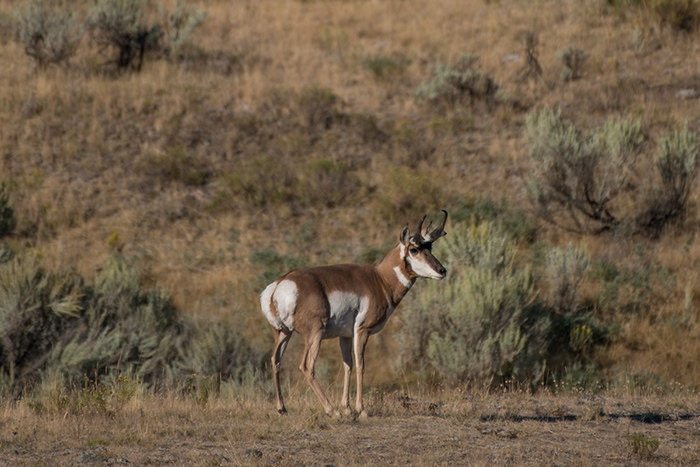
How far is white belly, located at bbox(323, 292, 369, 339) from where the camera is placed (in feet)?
25.2

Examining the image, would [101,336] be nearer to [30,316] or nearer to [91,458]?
[30,316]

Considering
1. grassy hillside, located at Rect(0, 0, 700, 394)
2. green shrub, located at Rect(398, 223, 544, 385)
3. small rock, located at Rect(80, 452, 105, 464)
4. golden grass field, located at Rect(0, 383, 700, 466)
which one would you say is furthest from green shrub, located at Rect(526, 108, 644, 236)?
small rock, located at Rect(80, 452, 105, 464)

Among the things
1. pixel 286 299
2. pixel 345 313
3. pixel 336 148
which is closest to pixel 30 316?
pixel 286 299

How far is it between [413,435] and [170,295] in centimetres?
933

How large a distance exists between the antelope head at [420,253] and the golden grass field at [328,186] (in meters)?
1.64

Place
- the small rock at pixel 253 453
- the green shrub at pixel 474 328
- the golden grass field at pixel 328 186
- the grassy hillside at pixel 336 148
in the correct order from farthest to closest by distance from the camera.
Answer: the grassy hillside at pixel 336 148 < the green shrub at pixel 474 328 < the golden grass field at pixel 328 186 < the small rock at pixel 253 453

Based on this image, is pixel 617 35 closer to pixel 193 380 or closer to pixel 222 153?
pixel 222 153

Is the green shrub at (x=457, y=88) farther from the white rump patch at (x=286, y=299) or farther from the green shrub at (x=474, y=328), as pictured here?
the white rump patch at (x=286, y=299)

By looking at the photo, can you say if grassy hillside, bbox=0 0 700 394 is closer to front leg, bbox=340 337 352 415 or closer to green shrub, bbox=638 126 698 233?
green shrub, bbox=638 126 698 233

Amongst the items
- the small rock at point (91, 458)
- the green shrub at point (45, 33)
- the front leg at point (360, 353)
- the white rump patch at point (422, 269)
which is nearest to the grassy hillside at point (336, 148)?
the green shrub at point (45, 33)

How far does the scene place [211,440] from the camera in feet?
23.0

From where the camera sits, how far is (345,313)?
7.76 metres

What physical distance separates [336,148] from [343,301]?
570 inches

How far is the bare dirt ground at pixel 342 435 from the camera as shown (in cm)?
643
